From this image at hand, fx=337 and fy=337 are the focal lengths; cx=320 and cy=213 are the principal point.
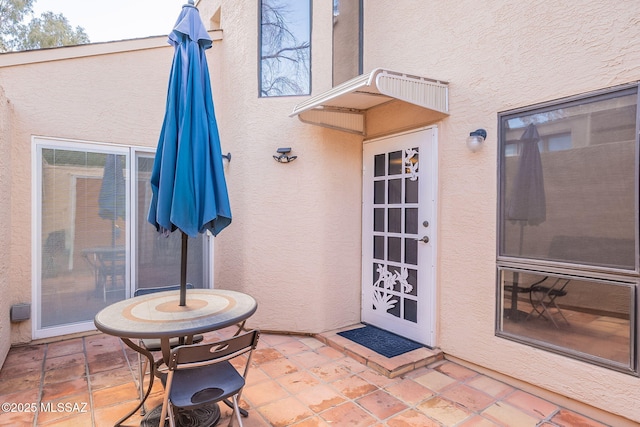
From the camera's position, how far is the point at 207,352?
7.51ft

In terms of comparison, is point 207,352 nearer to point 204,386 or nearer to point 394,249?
point 204,386

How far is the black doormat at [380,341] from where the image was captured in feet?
14.0

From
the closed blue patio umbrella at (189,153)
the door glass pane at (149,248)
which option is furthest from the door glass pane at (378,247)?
the door glass pane at (149,248)

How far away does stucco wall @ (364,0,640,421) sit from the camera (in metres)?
2.94

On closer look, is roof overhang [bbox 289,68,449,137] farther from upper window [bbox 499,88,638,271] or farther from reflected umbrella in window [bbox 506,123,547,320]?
reflected umbrella in window [bbox 506,123,547,320]

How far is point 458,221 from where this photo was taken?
13.4 ft

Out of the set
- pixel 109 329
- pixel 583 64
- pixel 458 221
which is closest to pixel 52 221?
pixel 109 329

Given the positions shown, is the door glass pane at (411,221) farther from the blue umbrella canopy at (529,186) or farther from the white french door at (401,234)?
the blue umbrella canopy at (529,186)

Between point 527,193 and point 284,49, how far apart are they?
402 cm

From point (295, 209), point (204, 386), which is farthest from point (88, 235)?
point (204, 386)

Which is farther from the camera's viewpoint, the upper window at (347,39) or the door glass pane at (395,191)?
the upper window at (347,39)

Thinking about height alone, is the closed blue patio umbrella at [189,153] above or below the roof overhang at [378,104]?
below

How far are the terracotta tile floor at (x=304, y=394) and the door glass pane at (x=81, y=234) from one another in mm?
711

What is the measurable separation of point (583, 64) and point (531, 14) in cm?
79
